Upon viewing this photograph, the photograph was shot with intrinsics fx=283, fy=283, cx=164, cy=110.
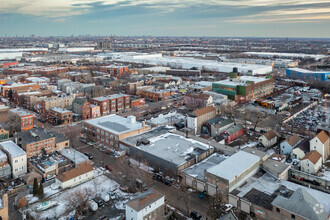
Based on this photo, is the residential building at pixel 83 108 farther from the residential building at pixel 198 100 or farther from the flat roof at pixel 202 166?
the flat roof at pixel 202 166

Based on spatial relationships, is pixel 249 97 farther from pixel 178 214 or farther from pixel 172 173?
pixel 178 214

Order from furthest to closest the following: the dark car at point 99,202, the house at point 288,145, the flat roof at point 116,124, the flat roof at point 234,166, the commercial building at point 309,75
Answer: the commercial building at point 309,75, the flat roof at point 116,124, the house at point 288,145, the flat roof at point 234,166, the dark car at point 99,202

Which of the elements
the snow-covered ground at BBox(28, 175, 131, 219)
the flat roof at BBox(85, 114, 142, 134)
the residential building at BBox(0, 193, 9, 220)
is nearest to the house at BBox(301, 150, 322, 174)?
the snow-covered ground at BBox(28, 175, 131, 219)

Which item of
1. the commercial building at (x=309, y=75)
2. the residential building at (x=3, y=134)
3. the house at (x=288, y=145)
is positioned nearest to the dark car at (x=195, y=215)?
the house at (x=288, y=145)

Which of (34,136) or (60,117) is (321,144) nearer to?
(34,136)

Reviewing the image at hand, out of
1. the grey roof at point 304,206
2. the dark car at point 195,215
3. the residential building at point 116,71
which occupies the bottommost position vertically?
the dark car at point 195,215

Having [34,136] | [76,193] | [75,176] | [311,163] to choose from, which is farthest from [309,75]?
[76,193]

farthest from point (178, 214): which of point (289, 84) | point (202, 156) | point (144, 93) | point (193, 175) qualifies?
point (289, 84)
